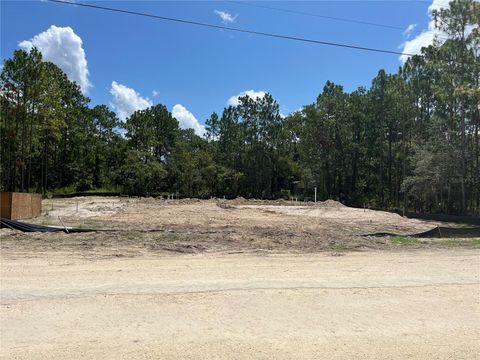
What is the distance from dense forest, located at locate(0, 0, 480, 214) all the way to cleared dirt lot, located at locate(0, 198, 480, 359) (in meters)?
23.3

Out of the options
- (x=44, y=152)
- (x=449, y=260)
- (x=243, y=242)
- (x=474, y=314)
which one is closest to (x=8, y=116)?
(x=44, y=152)

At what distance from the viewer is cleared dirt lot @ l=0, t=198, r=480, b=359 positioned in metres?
4.83

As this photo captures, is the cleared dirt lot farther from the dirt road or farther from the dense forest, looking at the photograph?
the dense forest

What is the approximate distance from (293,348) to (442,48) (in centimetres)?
3859

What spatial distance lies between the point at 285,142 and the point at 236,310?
2683 inches

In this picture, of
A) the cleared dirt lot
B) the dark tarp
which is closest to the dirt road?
the cleared dirt lot

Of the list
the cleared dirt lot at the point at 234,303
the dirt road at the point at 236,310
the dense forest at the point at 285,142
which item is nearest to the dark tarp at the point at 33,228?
the cleared dirt lot at the point at 234,303

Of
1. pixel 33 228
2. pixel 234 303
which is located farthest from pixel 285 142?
pixel 234 303

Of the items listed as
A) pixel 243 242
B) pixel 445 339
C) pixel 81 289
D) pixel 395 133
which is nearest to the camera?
pixel 445 339

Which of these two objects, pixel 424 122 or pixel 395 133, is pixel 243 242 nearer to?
pixel 424 122

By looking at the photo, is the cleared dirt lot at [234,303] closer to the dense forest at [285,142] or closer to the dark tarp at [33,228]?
the dark tarp at [33,228]

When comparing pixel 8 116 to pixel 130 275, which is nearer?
pixel 130 275

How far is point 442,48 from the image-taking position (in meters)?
37.2

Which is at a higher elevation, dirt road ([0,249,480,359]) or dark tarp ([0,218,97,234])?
dark tarp ([0,218,97,234])
